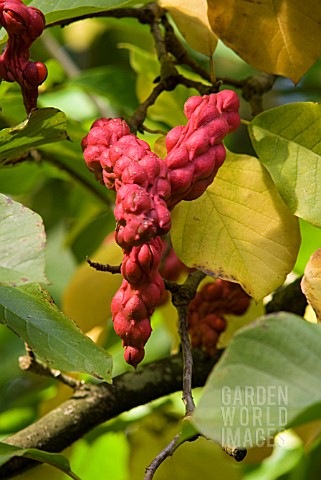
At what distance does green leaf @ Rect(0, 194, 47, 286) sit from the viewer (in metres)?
0.62

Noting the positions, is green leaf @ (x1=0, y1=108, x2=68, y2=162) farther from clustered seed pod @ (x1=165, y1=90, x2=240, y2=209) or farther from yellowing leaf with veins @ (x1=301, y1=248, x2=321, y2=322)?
yellowing leaf with veins @ (x1=301, y1=248, x2=321, y2=322)

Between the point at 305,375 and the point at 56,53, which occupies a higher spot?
the point at 305,375

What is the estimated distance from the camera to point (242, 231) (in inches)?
34.7

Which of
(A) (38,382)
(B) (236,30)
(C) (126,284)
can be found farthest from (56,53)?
(C) (126,284)

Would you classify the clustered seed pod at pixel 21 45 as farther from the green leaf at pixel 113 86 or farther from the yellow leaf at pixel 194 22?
the green leaf at pixel 113 86

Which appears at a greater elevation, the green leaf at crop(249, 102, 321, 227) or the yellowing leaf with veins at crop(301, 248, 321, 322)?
the green leaf at crop(249, 102, 321, 227)

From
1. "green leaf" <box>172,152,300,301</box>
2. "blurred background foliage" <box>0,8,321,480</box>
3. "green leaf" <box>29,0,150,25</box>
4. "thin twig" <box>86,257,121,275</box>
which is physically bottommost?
"blurred background foliage" <box>0,8,321,480</box>

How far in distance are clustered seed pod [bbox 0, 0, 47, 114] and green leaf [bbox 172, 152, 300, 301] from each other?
19 centimetres

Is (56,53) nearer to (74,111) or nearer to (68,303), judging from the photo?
(74,111)

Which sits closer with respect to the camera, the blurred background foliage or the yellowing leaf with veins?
the yellowing leaf with veins

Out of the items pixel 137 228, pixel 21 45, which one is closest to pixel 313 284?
pixel 137 228

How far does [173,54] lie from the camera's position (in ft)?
3.61

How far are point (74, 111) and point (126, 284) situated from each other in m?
1.10

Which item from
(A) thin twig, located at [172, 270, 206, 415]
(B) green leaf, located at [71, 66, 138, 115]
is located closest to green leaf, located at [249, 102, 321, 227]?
(A) thin twig, located at [172, 270, 206, 415]
